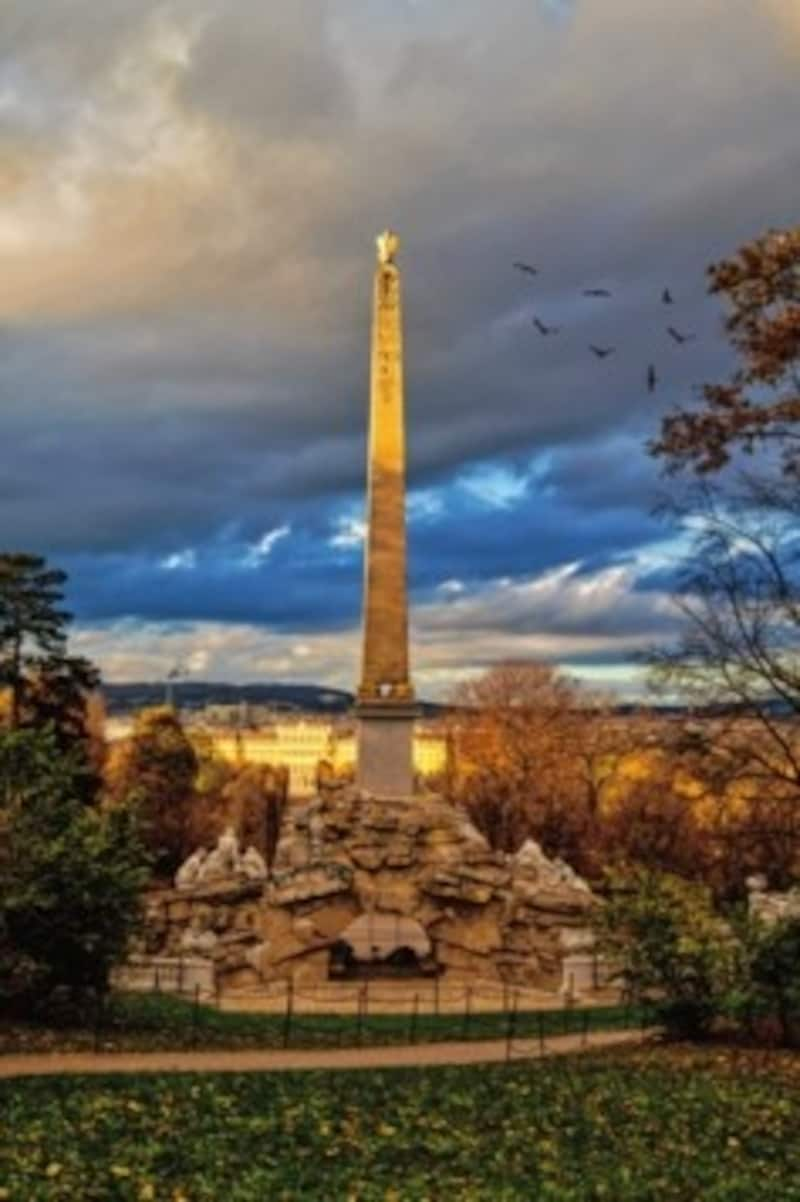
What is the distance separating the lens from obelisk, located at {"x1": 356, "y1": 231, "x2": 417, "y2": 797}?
43906 millimetres

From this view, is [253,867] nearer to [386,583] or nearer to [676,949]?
[386,583]

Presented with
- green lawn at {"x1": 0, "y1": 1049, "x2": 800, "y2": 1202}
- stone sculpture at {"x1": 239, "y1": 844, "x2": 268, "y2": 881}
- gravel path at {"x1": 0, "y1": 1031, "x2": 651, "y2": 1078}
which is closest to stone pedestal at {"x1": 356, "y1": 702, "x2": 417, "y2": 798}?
stone sculpture at {"x1": 239, "y1": 844, "x2": 268, "y2": 881}

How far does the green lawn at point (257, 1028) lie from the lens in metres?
22.2

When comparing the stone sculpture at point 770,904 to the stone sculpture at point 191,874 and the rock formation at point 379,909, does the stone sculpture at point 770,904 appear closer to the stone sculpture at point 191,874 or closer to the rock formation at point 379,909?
the rock formation at point 379,909

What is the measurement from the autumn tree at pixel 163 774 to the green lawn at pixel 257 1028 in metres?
37.2

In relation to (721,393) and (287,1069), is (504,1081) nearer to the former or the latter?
(287,1069)

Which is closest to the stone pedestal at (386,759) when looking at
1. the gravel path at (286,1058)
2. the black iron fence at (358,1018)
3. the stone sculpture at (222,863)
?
the stone sculpture at (222,863)

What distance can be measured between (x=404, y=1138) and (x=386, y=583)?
31.8 m

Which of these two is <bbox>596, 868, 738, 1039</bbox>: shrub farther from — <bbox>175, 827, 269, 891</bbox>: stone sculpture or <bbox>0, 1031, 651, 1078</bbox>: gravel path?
<bbox>175, 827, 269, 891</bbox>: stone sculpture

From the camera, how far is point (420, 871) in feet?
141

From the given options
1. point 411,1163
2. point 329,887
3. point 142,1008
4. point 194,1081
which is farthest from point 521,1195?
point 329,887

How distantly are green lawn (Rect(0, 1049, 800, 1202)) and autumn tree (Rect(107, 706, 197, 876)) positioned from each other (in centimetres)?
5257

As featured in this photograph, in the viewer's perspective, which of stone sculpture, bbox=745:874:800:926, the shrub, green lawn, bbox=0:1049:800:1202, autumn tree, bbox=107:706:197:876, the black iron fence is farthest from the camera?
autumn tree, bbox=107:706:197:876

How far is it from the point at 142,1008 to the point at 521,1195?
18101 millimetres
